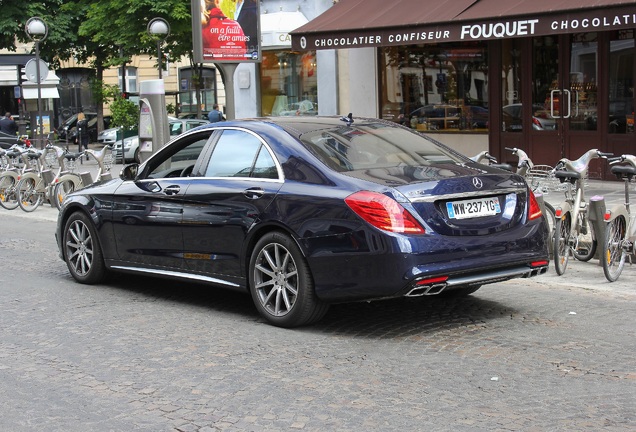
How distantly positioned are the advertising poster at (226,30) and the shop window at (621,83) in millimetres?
6058

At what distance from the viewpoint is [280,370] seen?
20.1 feet

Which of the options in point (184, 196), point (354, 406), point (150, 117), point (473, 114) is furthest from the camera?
point (473, 114)

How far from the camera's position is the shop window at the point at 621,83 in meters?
17.2

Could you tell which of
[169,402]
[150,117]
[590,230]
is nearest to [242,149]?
[169,402]

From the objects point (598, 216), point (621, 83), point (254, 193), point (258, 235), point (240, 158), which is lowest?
point (598, 216)

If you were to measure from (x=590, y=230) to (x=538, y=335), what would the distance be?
10.4 feet

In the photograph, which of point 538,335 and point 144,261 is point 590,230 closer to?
point 538,335

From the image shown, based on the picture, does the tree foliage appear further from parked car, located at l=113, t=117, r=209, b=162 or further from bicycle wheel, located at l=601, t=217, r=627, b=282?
bicycle wheel, located at l=601, t=217, r=627, b=282

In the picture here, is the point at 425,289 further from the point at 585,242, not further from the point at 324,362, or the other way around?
the point at 585,242

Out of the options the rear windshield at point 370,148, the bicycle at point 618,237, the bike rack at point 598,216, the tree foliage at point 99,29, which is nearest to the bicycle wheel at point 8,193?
the rear windshield at point 370,148

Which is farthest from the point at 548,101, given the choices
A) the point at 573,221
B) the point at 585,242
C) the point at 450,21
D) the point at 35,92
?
the point at 35,92

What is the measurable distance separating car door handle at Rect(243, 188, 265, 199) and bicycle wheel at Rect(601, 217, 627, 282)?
10.8 ft

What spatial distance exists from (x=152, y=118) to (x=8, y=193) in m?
2.99

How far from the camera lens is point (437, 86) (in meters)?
20.3
